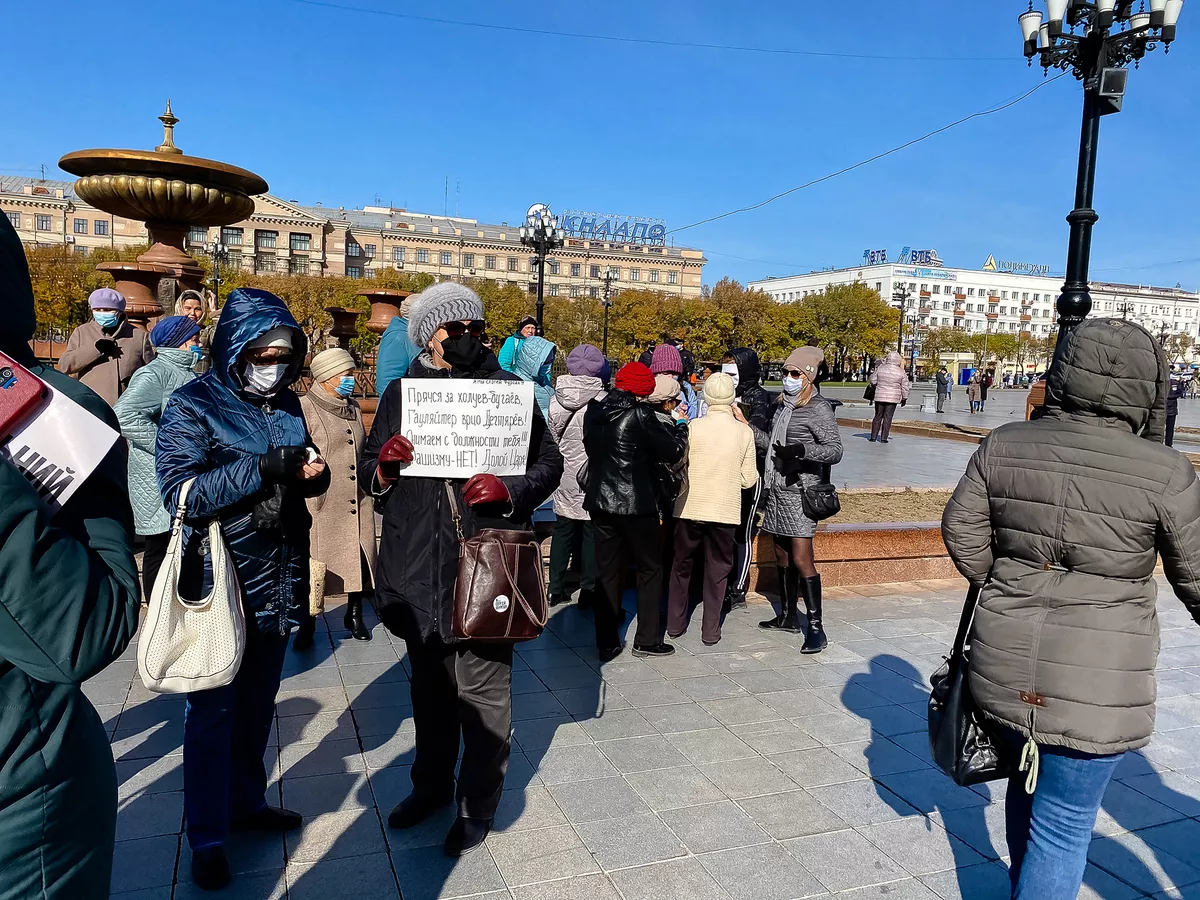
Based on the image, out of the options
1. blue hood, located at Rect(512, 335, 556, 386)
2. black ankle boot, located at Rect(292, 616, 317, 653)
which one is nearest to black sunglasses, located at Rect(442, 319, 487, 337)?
black ankle boot, located at Rect(292, 616, 317, 653)

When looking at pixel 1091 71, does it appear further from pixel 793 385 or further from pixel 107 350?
pixel 107 350

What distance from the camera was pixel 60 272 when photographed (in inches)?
1759

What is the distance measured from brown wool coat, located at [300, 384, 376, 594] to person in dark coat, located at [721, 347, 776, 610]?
2.57m

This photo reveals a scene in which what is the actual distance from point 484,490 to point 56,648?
5.87 feet

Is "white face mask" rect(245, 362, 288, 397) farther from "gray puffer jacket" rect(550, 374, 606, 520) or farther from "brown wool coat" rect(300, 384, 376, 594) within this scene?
"gray puffer jacket" rect(550, 374, 606, 520)

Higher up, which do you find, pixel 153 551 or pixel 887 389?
pixel 887 389

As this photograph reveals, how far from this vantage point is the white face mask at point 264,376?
9.78ft

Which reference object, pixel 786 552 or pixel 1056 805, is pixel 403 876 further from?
pixel 786 552

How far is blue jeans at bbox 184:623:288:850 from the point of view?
2.81 m

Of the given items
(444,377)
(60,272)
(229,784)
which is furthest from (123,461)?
(60,272)

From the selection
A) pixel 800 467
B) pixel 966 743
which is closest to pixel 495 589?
pixel 966 743

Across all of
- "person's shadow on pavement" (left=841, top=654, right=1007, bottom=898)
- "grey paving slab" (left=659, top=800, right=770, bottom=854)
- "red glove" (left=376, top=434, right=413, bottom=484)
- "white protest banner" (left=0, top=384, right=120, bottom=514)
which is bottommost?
"person's shadow on pavement" (left=841, top=654, right=1007, bottom=898)

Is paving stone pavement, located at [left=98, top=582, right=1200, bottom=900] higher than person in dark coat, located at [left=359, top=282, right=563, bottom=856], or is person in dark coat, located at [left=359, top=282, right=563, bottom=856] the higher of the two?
person in dark coat, located at [left=359, top=282, right=563, bottom=856]

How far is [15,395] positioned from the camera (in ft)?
4.19
